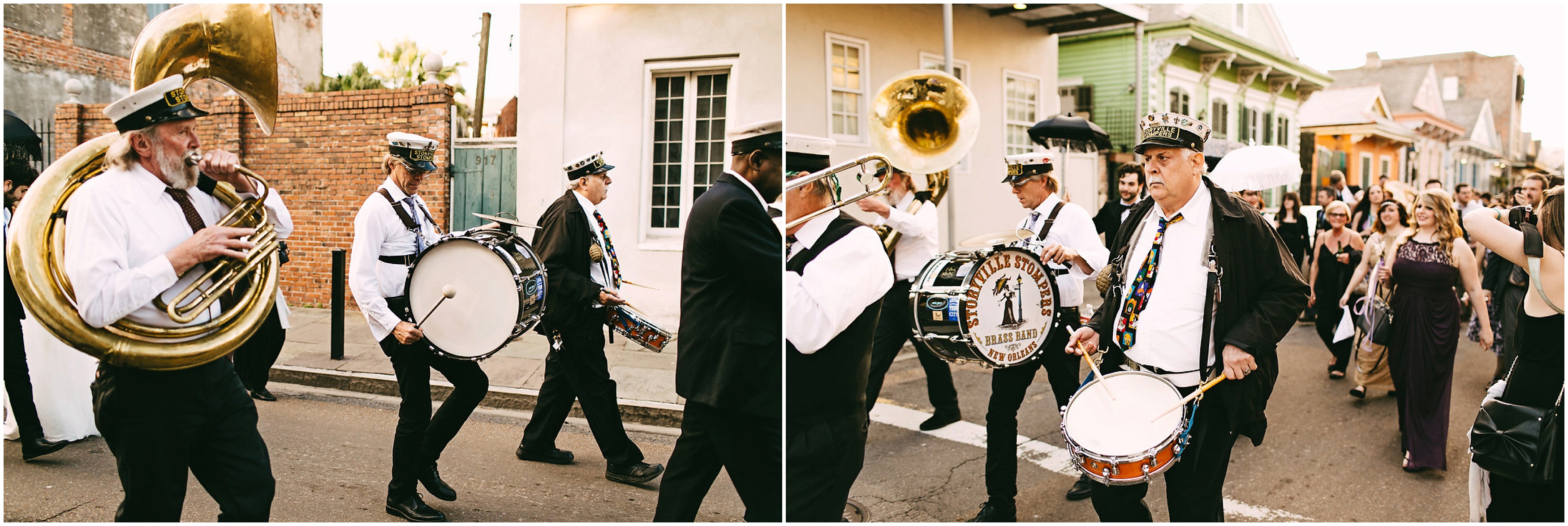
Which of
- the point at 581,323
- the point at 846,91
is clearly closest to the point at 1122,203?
the point at 846,91

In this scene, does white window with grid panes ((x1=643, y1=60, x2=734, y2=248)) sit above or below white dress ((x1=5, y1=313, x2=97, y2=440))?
above

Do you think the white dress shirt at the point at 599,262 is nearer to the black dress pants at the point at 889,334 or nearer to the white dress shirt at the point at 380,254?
the white dress shirt at the point at 380,254

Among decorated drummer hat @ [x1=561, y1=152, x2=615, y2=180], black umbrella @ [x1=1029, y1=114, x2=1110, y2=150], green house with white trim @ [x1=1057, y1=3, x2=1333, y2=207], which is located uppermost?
green house with white trim @ [x1=1057, y1=3, x2=1333, y2=207]

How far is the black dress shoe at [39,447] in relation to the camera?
4617 millimetres

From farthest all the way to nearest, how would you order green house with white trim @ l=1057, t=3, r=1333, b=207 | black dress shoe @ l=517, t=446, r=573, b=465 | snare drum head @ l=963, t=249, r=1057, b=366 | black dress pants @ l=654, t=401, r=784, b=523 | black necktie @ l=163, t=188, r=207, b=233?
green house with white trim @ l=1057, t=3, r=1333, b=207, black dress shoe @ l=517, t=446, r=573, b=465, snare drum head @ l=963, t=249, r=1057, b=366, black necktie @ l=163, t=188, r=207, b=233, black dress pants @ l=654, t=401, r=784, b=523

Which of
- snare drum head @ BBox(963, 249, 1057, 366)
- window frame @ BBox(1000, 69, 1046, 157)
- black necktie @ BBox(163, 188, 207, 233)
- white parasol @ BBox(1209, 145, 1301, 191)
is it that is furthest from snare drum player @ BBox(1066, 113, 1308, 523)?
window frame @ BBox(1000, 69, 1046, 157)

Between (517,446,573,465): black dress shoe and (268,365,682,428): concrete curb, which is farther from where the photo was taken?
(268,365,682,428): concrete curb

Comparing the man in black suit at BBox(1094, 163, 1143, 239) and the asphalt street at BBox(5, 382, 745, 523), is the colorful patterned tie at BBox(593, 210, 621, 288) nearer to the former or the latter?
the asphalt street at BBox(5, 382, 745, 523)

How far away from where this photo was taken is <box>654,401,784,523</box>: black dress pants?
2.75 metres

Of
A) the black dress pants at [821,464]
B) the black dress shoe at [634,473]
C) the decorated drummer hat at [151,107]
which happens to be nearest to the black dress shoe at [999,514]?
the black dress shoe at [634,473]

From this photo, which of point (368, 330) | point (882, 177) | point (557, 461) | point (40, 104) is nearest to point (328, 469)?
point (368, 330)

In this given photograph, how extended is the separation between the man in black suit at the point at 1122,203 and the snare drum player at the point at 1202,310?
399 centimetres

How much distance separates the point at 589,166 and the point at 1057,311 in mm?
2240

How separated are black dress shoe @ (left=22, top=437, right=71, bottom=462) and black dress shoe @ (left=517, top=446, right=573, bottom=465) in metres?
2.32
